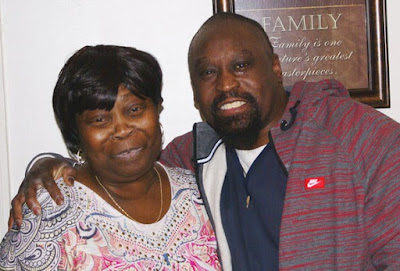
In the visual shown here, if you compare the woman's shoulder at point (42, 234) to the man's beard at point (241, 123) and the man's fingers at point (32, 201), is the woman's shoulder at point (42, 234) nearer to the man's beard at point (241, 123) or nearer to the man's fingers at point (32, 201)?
the man's fingers at point (32, 201)

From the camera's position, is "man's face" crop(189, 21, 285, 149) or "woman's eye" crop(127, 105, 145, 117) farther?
"man's face" crop(189, 21, 285, 149)

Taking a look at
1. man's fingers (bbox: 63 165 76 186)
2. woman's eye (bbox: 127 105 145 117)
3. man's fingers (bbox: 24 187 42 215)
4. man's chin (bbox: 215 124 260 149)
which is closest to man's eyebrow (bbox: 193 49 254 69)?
man's chin (bbox: 215 124 260 149)

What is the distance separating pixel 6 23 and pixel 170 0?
0.65 m

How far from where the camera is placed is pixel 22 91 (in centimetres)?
218

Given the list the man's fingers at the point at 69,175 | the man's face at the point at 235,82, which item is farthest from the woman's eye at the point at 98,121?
the man's face at the point at 235,82

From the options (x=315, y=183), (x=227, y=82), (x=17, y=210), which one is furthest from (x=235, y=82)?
(x=17, y=210)

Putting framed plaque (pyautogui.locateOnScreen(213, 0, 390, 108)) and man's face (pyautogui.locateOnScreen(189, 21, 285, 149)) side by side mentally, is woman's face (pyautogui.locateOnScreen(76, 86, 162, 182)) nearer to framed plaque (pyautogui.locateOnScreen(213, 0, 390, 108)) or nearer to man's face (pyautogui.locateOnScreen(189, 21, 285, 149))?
man's face (pyautogui.locateOnScreen(189, 21, 285, 149))

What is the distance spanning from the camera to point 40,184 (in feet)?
5.06

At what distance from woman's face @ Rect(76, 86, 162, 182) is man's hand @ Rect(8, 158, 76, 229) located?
0.08 m

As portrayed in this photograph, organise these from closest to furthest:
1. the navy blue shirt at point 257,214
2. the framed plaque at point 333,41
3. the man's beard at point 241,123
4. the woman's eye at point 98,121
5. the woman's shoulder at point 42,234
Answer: the woman's shoulder at point 42,234, the woman's eye at point 98,121, the navy blue shirt at point 257,214, the man's beard at point 241,123, the framed plaque at point 333,41

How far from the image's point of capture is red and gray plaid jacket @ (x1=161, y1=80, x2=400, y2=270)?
1.52m

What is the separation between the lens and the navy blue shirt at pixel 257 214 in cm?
166

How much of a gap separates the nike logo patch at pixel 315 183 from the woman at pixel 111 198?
1.05ft

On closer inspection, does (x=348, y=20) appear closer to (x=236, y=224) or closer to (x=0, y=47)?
(x=236, y=224)
